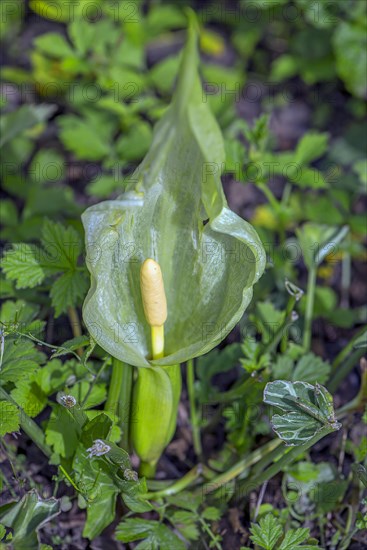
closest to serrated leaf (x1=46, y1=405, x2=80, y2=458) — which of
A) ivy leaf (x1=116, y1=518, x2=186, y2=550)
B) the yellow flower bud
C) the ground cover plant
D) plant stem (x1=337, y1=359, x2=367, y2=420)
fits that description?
the ground cover plant

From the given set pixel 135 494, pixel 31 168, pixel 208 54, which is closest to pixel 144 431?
pixel 135 494

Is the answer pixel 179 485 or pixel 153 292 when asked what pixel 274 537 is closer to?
pixel 179 485

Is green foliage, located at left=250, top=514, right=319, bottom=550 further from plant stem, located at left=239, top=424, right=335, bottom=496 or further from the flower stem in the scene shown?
the flower stem

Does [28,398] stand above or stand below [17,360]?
below

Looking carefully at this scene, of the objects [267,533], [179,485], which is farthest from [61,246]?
[267,533]

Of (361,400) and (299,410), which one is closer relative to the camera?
(299,410)

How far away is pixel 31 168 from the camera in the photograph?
2900 millimetres

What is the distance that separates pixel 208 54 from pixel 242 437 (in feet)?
7.62

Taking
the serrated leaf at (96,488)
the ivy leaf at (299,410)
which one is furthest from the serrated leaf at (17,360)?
the ivy leaf at (299,410)

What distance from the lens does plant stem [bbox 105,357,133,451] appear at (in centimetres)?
172

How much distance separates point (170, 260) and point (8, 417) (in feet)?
1.82

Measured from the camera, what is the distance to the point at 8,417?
153cm

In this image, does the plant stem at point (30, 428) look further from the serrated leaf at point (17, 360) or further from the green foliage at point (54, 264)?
the green foliage at point (54, 264)

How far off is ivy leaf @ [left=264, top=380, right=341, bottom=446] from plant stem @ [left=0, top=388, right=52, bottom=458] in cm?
58
